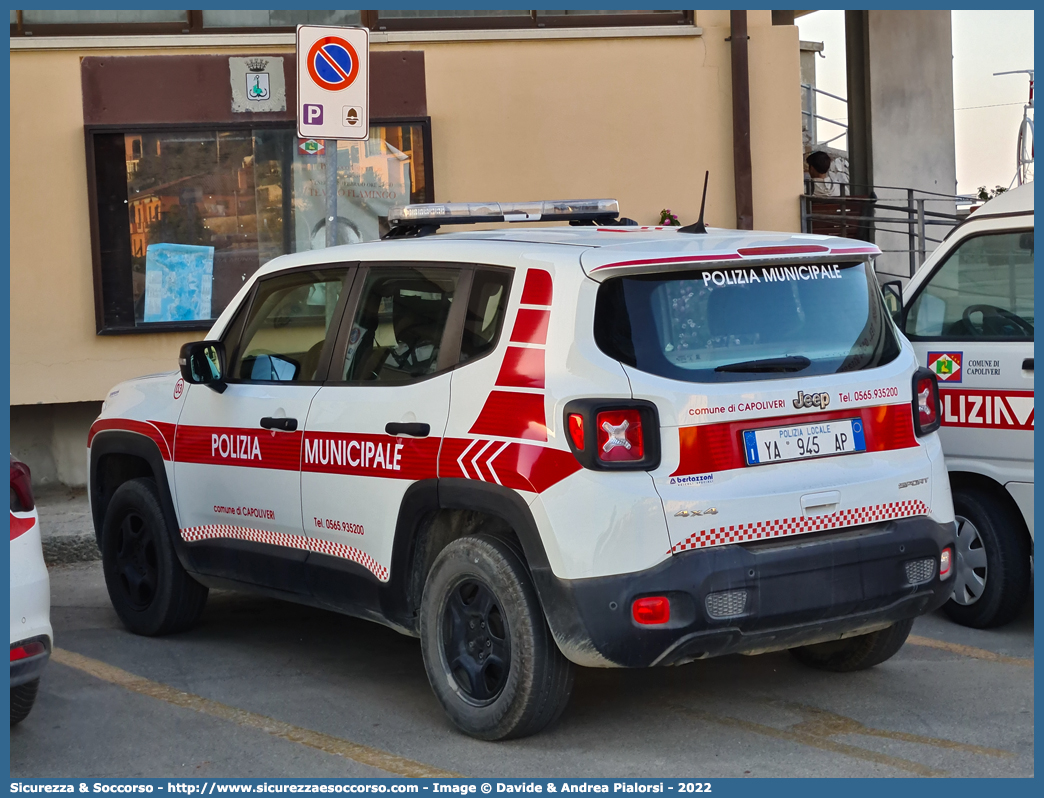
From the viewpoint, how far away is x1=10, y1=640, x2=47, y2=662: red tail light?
436 centimetres

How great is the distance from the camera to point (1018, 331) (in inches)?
241

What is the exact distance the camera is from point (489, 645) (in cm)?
481

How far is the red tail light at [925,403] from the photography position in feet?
16.2

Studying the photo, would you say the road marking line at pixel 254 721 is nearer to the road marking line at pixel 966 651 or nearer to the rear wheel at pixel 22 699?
the rear wheel at pixel 22 699

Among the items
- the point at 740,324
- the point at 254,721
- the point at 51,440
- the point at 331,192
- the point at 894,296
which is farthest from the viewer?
the point at 51,440

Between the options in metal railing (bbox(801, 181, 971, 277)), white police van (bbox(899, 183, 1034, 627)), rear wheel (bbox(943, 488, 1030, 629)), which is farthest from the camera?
metal railing (bbox(801, 181, 971, 277))

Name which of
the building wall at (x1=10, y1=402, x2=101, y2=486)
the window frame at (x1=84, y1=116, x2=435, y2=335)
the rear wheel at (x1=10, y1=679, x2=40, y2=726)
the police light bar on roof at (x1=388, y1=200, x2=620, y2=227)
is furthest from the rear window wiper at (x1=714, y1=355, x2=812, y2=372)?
the building wall at (x1=10, y1=402, x2=101, y2=486)

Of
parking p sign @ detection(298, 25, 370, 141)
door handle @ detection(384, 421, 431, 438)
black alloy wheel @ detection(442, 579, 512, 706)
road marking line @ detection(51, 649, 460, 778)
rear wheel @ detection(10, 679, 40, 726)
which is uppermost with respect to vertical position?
parking p sign @ detection(298, 25, 370, 141)

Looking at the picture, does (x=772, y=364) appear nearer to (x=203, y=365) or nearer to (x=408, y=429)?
(x=408, y=429)

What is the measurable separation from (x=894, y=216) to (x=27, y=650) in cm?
1235

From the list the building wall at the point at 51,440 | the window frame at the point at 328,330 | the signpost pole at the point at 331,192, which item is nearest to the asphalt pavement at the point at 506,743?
the window frame at the point at 328,330

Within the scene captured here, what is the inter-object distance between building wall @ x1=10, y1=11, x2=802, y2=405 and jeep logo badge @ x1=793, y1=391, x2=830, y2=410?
6721 millimetres

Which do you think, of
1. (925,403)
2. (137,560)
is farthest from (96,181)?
(925,403)

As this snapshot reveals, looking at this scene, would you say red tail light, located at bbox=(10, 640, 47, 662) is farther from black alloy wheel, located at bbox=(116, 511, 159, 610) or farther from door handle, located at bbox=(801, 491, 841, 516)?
door handle, located at bbox=(801, 491, 841, 516)
